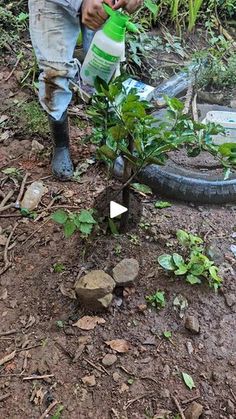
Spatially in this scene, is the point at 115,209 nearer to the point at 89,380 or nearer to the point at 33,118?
the point at 89,380

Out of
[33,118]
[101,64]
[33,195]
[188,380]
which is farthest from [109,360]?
[33,118]

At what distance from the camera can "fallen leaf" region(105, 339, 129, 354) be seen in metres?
1.84

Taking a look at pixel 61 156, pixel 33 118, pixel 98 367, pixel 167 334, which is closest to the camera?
pixel 98 367

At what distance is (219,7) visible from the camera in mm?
3896

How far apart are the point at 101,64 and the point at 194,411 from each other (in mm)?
1178

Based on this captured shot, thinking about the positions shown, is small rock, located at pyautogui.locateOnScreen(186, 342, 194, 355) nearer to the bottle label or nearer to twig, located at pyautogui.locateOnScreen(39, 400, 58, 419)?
twig, located at pyautogui.locateOnScreen(39, 400, 58, 419)

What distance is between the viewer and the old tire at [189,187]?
2.42 meters

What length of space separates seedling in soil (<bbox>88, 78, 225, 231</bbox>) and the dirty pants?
0.45 m

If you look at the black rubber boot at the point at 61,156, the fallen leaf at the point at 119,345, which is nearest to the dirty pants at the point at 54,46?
the black rubber boot at the point at 61,156

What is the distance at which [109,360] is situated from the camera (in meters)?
1.80

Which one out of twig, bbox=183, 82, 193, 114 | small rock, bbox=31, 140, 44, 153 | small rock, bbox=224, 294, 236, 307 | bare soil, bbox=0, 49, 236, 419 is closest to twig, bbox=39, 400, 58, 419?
bare soil, bbox=0, 49, 236, 419

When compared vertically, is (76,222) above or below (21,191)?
above

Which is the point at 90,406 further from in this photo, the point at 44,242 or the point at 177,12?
the point at 177,12

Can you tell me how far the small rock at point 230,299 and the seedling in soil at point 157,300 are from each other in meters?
0.23
